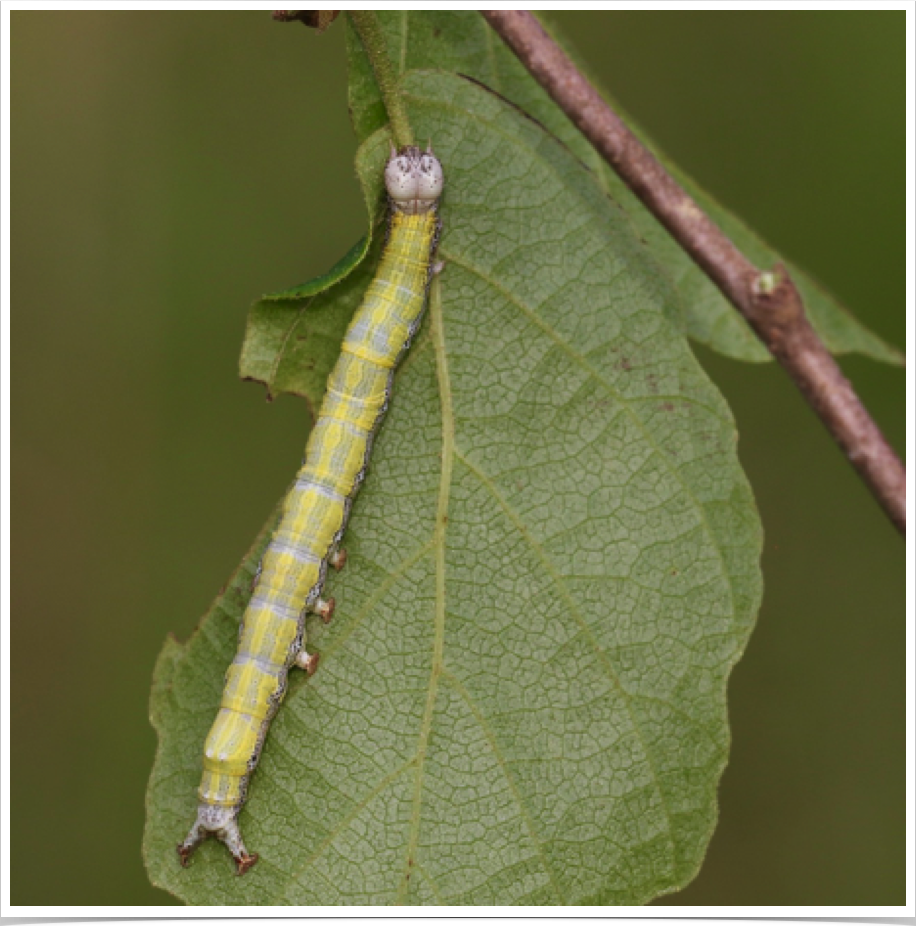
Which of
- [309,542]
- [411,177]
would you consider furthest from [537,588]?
[411,177]

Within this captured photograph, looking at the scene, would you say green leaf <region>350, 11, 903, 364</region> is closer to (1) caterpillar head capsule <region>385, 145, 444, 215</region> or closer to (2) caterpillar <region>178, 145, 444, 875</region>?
(1) caterpillar head capsule <region>385, 145, 444, 215</region>

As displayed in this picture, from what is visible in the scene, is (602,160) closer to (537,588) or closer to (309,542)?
(537,588)

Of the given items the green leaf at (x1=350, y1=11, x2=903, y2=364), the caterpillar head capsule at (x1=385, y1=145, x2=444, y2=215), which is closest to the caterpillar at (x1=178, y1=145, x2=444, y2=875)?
the caterpillar head capsule at (x1=385, y1=145, x2=444, y2=215)

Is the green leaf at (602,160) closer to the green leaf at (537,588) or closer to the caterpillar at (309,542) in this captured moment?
the green leaf at (537,588)

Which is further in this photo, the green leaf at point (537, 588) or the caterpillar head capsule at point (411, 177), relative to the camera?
the green leaf at point (537, 588)

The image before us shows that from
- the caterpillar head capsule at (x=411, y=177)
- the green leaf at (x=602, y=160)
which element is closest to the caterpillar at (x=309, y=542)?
the caterpillar head capsule at (x=411, y=177)
